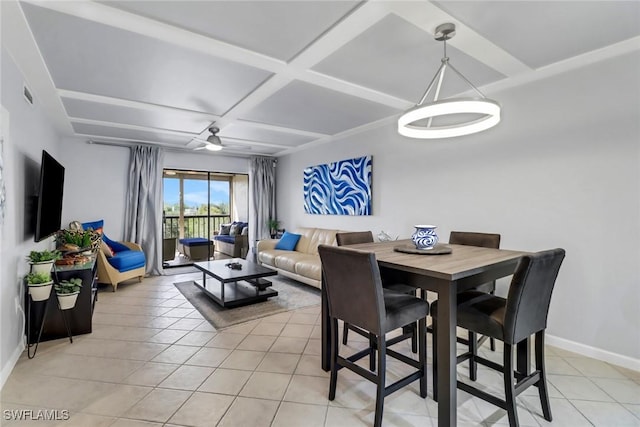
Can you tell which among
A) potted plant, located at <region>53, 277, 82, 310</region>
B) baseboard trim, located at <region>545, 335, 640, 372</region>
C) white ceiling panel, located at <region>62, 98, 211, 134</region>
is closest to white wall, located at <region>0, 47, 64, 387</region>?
potted plant, located at <region>53, 277, 82, 310</region>

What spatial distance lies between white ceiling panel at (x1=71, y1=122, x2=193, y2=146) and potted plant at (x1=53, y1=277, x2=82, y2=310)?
8.12ft

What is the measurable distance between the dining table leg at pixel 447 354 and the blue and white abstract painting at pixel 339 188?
3.00 metres

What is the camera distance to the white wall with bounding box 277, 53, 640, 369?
2.32 meters

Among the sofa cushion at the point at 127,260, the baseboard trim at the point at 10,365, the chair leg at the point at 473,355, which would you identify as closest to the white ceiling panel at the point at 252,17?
the chair leg at the point at 473,355

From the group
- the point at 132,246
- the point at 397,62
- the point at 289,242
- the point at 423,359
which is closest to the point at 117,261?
the point at 132,246

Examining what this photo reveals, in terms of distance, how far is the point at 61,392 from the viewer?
2.02 m

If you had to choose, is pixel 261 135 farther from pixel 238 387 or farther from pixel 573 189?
pixel 573 189

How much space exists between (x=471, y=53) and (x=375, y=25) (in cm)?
89

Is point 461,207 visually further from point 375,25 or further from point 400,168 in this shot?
point 375,25

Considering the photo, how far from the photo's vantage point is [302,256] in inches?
192

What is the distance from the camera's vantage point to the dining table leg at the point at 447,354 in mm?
1525

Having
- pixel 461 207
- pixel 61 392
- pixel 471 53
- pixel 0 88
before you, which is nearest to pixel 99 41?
pixel 0 88

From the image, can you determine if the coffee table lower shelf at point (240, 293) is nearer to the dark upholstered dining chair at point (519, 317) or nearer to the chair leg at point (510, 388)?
the dark upholstered dining chair at point (519, 317)

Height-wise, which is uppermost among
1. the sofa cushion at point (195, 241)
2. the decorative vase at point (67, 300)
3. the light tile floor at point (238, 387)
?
the sofa cushion at point (195, 241)
